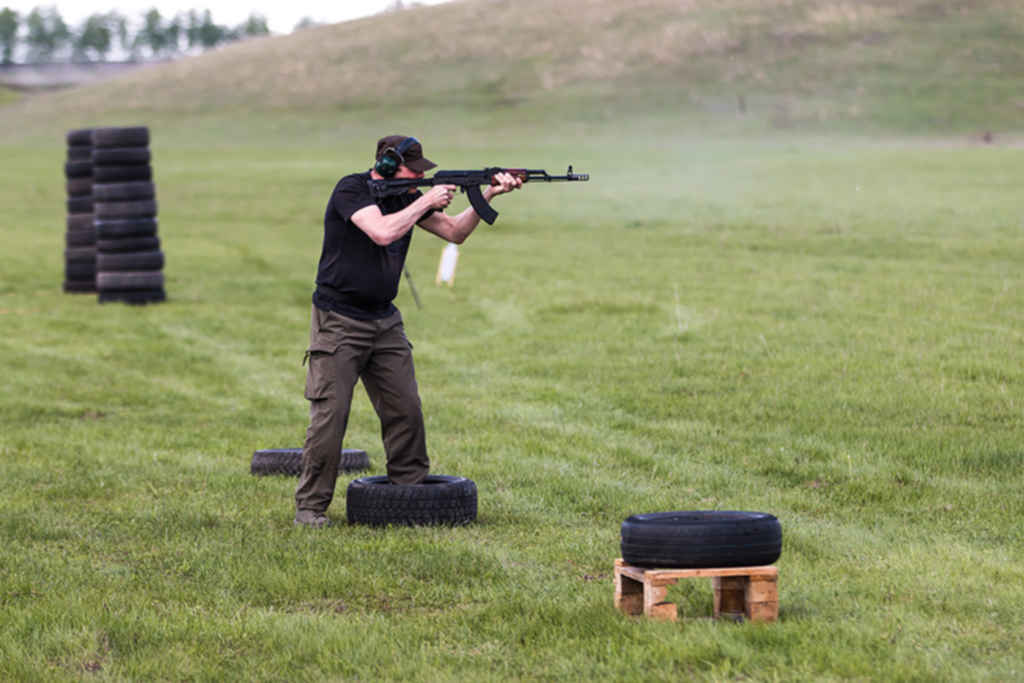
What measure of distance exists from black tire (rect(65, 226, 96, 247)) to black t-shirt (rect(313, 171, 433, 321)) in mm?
22190

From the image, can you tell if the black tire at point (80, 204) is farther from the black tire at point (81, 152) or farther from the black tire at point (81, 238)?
the black tire at point (81, 152)

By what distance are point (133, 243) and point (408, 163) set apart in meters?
19.4

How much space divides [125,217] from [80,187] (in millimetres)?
4037

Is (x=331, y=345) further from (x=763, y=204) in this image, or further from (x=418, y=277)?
(x=763, y=204)

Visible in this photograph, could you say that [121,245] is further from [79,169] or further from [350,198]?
[350,198]

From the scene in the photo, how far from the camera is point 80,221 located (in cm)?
3077

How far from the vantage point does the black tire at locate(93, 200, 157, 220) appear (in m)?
27.3

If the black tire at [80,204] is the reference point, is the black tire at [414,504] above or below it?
below

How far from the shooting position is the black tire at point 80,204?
3098 cm

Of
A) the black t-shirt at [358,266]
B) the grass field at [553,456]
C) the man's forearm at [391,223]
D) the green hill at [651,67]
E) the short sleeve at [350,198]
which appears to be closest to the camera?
the grass field at [553,456]

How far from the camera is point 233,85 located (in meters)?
124

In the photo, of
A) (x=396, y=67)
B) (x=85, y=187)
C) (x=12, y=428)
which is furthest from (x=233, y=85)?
(x=12, y=428)

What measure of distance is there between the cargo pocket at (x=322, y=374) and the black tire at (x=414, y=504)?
0.72 metres

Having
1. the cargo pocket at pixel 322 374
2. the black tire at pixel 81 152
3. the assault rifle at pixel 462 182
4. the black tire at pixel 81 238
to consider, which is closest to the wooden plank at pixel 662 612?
the assault rifle at pixel 462 182
